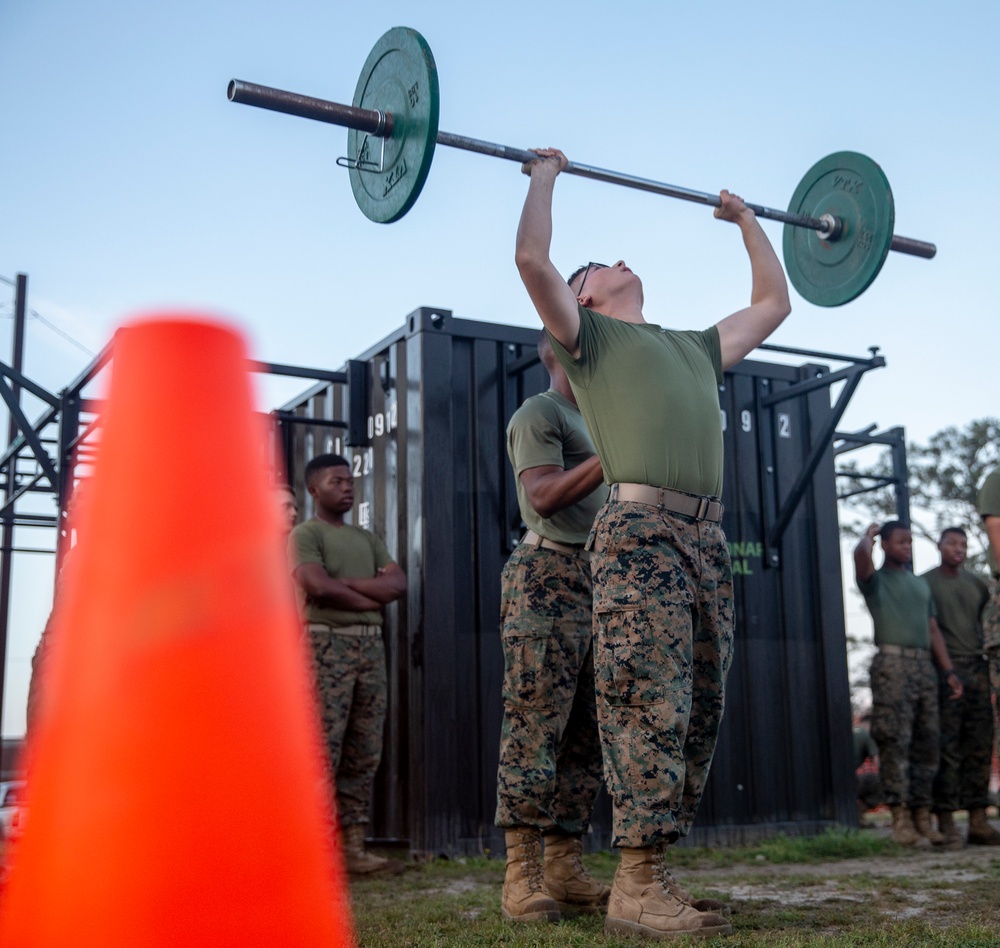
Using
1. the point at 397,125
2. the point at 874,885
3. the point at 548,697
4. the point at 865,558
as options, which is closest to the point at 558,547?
the point at 548,697

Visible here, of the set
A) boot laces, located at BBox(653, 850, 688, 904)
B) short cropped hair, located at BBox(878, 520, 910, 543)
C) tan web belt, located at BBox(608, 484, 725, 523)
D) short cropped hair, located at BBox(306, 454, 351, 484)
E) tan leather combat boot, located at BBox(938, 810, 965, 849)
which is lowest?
tan leather combat boot, located at BBox(938, 810, 965, 849)

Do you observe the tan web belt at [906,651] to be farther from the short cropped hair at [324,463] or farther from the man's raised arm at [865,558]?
the short cropped hair at [324,463]

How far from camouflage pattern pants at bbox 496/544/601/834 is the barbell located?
1.24 meters

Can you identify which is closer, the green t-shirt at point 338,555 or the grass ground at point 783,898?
the grass ground at point 783,898

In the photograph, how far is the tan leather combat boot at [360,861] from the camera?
4.74m

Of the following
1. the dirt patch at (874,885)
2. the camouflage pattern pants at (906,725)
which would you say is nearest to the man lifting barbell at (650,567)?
the dirt patch at (874,885)

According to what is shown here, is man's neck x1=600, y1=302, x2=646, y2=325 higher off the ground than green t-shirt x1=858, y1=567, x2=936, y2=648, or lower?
higher

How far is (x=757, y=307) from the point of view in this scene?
3422 mm

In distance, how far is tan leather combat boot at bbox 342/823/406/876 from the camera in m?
4.74

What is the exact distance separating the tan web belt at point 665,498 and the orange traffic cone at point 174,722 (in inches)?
47.3

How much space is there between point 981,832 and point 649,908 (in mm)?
4077

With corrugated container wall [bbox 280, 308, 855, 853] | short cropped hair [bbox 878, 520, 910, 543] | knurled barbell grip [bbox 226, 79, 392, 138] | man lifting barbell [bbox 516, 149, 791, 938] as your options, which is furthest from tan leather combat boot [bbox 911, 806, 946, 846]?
knurled barbell grip [bbox 226, 79, 392, 138]

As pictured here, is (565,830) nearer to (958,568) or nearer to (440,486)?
(440,486)

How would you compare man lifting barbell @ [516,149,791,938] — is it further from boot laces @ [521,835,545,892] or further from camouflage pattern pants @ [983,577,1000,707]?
camouflage pattern pants @ [983,577,1000,707]
